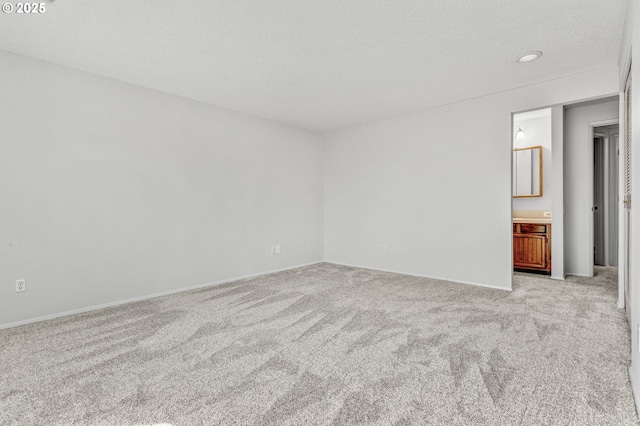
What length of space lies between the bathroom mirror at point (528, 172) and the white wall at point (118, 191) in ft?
13.2

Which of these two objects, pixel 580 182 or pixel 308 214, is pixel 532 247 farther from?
pixel 308 214

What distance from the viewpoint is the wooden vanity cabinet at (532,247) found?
4797 millimetres

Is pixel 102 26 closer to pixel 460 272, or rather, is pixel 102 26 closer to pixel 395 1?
pixel 395 1

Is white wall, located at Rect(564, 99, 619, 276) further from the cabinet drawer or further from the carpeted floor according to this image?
the carpeted floor

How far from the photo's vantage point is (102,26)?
2498mm

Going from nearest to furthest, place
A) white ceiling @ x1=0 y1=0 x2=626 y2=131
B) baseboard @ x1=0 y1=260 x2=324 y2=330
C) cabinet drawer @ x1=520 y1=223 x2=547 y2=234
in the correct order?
1. white ceiling @ x1=0 y1=0 x2=626 y2=131
2. baseboard @ x1=0 y1=260 x2=324 y2=330
3. cabinet drawer @ x1=520 y1=223 x2=547 y2=234

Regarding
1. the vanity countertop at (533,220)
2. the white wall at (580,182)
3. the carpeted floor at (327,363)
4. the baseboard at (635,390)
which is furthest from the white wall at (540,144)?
the baseboard at (635,390)

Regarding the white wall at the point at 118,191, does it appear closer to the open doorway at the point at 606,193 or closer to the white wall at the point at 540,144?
the white wall at the point at 540,144

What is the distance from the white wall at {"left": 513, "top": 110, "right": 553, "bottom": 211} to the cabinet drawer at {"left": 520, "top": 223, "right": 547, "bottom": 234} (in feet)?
1.94

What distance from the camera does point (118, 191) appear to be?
Answer: 3.53m

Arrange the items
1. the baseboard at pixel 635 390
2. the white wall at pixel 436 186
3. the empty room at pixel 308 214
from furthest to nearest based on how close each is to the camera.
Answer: the white wall at pixel 436 186
the empty room at pixel 308 214
the baseboard at pixel 635 390

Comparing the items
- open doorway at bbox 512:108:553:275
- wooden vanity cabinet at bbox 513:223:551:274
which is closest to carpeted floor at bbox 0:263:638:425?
wooden vanity cabinet at bbox 513:223:551:274

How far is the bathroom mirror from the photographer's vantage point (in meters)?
5.36

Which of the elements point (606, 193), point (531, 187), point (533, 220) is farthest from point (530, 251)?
point (606, 193)
